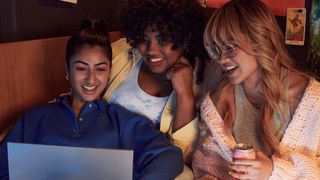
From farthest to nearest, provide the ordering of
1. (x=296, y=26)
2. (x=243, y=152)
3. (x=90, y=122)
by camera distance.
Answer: (x=296, y=26)
(x=90, y=122)
(x=243, y=152)

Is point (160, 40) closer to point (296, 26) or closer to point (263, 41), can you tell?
point (263, 41)

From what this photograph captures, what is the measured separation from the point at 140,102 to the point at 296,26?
717 mm

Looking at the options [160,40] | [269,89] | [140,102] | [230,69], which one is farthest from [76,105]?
[269,89]

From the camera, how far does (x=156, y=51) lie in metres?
1.36

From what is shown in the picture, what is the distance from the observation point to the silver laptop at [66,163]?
909 mm

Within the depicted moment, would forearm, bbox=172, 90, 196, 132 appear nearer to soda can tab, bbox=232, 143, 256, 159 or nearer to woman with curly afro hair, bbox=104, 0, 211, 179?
woman with curly afro hair, bbox=104, 0, 211, 179

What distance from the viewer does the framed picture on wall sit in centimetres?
163

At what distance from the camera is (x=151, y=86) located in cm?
148

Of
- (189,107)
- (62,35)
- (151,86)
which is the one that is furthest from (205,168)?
(62,35)

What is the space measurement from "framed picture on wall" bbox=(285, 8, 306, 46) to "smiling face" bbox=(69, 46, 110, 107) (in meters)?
0.79

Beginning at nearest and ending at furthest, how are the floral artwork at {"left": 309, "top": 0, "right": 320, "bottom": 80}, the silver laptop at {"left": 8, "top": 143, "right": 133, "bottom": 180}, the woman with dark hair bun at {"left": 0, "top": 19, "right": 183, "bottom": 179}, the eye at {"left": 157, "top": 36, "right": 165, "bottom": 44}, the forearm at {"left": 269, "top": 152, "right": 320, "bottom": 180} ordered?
the silver laptop at {"left": 8, "top": 143, "right": 133, "bottom": 180}, the forearm at {"left": 269, "top": 152, "right": 320, "bottom": 180}, the woman with dark hair bun at {"left": 0, "top": 19, "right": 183, "bottom": 179}, the eye at {"left": 157, "top": 36, "right": 165, "bottom": 44}, the floral artwork at {"left": 309, "top": 0, "right": 320, "bottom": 80}

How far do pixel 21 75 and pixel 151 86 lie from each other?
1.48ft

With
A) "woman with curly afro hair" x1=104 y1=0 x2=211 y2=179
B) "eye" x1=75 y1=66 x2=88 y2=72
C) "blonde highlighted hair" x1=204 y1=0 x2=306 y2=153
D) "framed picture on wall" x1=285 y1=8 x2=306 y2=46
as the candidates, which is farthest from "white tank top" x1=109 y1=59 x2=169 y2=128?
"framed picture on wall" x1=285 y1=8 x2=306 y2=46

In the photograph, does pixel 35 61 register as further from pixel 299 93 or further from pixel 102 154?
pixel 299 93
